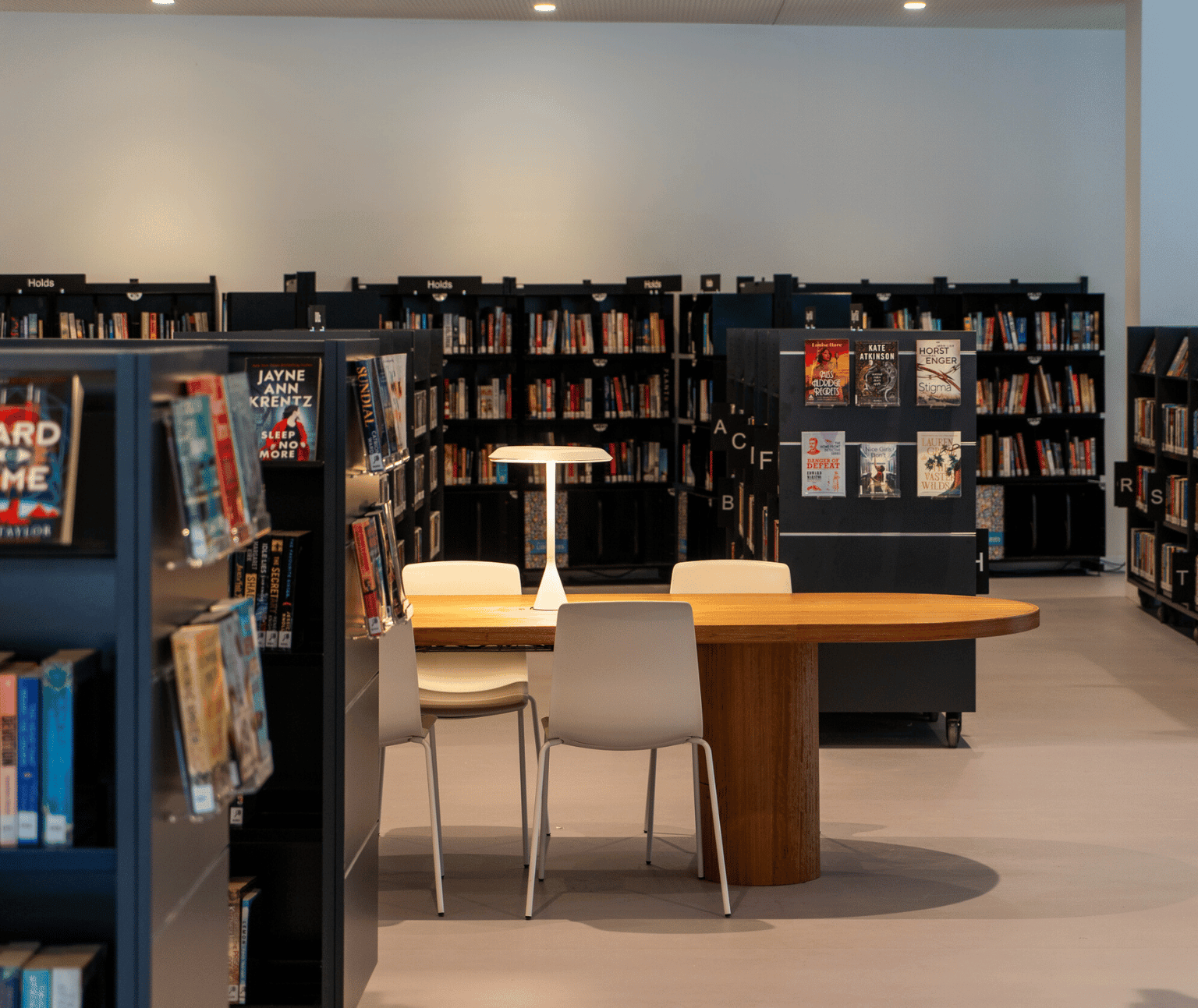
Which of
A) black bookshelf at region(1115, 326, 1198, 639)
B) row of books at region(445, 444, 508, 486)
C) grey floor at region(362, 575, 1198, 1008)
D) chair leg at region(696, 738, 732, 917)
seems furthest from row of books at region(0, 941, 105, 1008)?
row of books at region(445, 444, 508, 486)

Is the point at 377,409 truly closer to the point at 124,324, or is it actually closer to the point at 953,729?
the point at 953,729

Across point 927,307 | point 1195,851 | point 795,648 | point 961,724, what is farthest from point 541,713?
point 927,307

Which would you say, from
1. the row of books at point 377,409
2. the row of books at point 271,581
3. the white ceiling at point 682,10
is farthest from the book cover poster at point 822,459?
the white ceiling at point 682,10

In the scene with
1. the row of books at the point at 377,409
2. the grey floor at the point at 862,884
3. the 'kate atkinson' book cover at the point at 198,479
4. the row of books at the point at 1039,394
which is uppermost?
the row of books at the point at 1039,394

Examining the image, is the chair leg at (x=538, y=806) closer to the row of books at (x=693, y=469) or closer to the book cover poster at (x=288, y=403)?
the book cover poster at (x=288, y=403)

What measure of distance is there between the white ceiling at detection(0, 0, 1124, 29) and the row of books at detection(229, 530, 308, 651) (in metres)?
7.51

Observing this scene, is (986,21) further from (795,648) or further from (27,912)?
(27,912)

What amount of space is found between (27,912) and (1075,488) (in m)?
9.13

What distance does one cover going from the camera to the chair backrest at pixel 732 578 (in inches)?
181

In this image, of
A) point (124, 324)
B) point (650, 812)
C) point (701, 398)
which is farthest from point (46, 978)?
point (124, 324)

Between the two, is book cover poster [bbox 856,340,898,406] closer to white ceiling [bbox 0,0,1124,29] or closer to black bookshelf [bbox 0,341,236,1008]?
black bookshelf [bbox 0,341,236,1008]

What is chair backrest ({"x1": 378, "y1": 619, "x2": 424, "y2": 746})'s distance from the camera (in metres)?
3.70

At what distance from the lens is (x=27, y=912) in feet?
6.15

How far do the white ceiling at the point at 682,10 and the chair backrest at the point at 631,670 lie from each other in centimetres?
696
